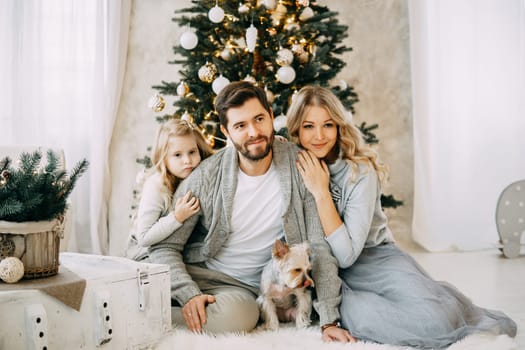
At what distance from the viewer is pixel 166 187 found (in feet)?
8.16

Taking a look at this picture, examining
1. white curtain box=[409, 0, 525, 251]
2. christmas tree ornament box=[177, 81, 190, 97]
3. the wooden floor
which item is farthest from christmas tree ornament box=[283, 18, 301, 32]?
the wooden floor

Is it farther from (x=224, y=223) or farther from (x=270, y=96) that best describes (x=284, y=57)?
(x=224, y=223)

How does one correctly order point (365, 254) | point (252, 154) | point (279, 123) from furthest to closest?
1. point (279, 123)
2. point (365, 254)
3. point (252, 154)

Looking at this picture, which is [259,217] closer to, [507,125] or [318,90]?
[318,90]

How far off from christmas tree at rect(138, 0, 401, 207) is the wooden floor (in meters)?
1.24

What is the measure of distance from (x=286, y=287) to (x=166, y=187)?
0.75m

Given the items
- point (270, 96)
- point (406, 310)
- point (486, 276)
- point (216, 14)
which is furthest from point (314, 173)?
point (486, 276)

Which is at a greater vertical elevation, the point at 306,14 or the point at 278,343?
the point at 306,14

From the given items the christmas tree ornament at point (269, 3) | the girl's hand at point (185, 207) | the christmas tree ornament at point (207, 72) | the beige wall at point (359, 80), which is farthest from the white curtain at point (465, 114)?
the girl's hand at point (185, 207)

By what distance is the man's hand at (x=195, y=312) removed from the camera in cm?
209

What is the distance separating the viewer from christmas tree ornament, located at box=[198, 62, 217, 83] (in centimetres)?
304

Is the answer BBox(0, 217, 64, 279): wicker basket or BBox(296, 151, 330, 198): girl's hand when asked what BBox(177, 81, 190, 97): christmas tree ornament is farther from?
BBox(0, 217, 64, 279): wicker basket

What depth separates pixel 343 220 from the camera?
232 cm

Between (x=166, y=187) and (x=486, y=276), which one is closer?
(x=166, y=187)
